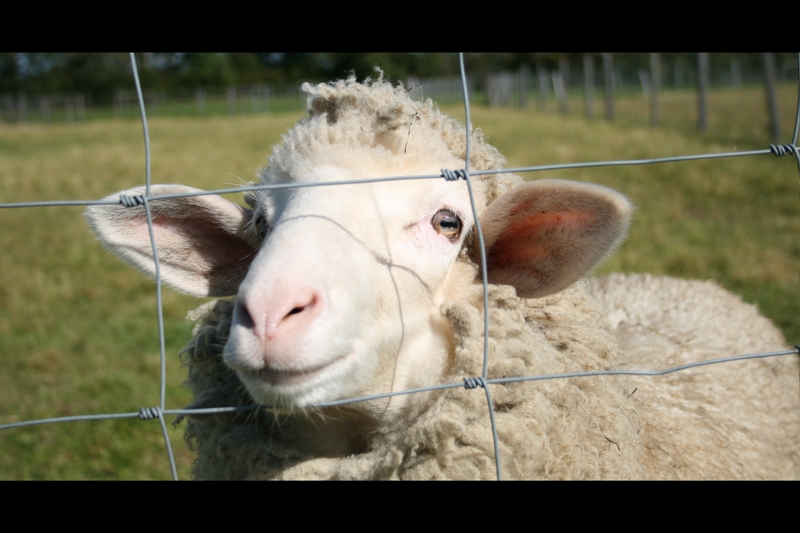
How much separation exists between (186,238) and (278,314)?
2.77 ft

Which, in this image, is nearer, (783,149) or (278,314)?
(278,314)

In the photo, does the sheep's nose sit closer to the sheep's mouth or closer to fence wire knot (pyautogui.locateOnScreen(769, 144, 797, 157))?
the sheep's mouth

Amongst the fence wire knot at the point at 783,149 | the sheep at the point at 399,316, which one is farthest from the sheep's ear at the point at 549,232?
the fence wire knot at the point at 783,149

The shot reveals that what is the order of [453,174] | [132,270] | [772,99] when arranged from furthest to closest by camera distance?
[772,99] → [132,270] → [453,174]

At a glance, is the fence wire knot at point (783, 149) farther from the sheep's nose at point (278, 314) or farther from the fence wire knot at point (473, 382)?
the sheep's nose at point (278, 314)

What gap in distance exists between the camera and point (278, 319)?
1284mm

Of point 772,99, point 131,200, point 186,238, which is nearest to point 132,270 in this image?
point 186,238

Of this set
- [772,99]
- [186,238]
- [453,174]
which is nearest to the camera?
[453,174]

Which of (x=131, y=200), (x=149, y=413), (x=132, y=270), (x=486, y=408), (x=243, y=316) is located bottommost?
(x=132, y=270)

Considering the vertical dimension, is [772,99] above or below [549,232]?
above

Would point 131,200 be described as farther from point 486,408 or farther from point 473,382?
point 486,408

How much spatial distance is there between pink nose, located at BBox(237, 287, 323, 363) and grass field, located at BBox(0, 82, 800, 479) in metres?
0.94
